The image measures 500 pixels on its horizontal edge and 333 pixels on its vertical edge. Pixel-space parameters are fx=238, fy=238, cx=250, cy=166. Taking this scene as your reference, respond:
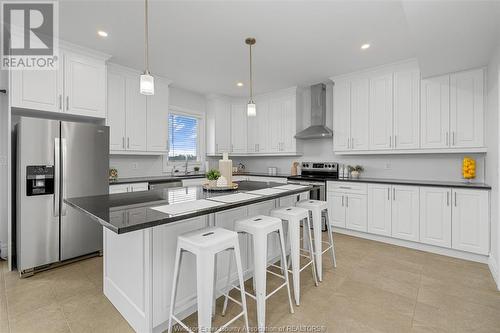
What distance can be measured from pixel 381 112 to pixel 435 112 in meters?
0.69

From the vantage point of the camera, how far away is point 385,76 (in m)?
3.73

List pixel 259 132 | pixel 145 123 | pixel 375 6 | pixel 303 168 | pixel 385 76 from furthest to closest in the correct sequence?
1. pixel 259 132
2. pixel 303 168
3. pixel 145 123
4. pixel 385 76
5. pixel 375 6

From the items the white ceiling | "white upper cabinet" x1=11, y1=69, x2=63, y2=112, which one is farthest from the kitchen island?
the white ceiling

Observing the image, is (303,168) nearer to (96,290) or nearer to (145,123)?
(145,123)

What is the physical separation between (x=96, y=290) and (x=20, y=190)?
135 centimetres

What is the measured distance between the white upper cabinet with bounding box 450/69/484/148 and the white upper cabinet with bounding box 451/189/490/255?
70 centimetres

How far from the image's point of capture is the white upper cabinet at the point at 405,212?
331cm

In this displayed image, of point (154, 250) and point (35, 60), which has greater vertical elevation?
point (35, 60)

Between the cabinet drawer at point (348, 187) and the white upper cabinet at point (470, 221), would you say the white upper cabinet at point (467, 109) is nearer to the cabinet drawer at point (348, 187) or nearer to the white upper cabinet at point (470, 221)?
the white upper cabinet at point (470, 221)

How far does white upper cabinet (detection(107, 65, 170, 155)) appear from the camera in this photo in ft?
11.8

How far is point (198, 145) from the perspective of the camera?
17.6 feet

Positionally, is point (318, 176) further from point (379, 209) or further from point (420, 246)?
point (420, 246)

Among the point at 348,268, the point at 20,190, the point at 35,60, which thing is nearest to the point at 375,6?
the point at 348,268

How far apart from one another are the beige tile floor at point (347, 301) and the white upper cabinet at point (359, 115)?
193 centimetres
